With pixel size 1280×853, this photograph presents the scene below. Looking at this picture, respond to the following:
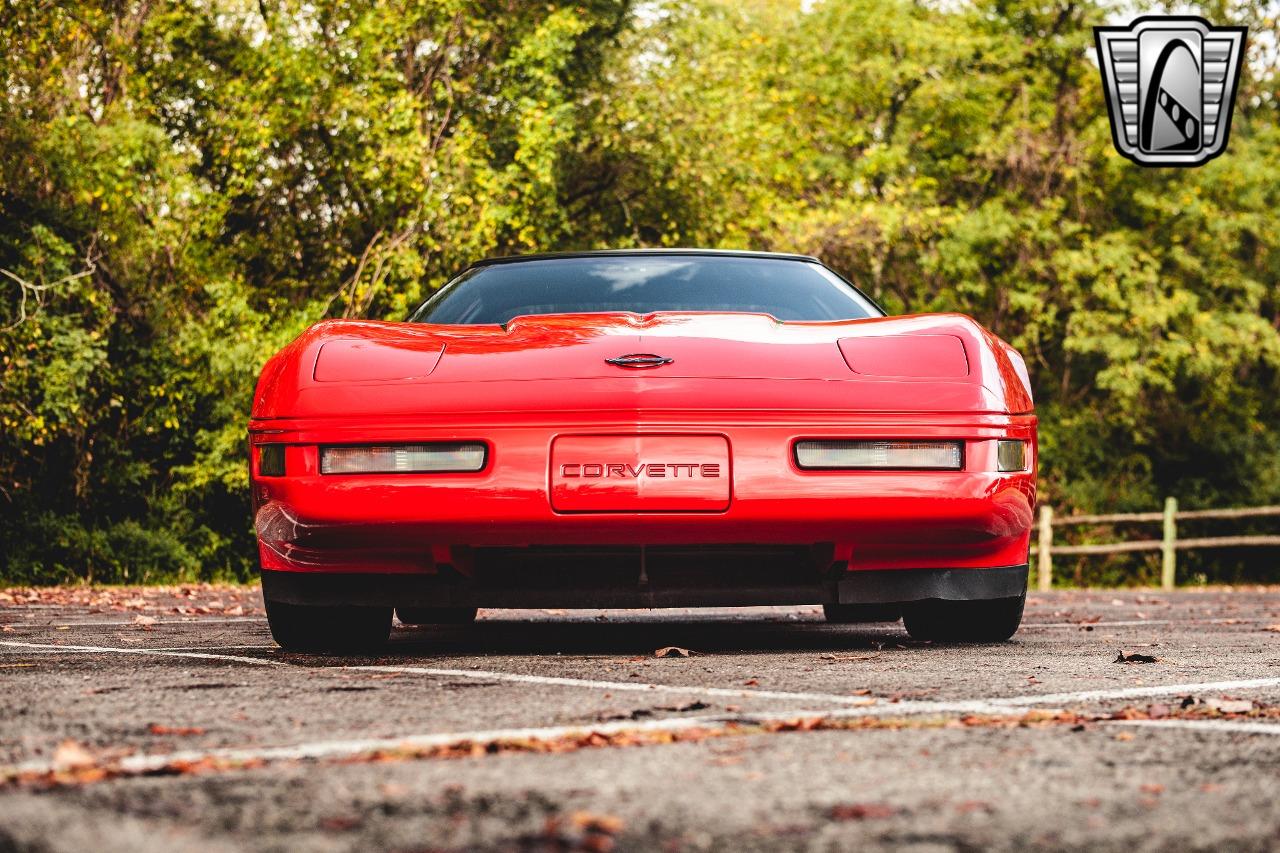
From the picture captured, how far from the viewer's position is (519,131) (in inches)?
764

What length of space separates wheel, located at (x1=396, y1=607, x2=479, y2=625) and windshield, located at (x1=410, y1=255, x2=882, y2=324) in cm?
153

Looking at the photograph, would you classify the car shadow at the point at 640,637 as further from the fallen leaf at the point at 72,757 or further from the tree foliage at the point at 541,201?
the tree foliage at the point at 541,201

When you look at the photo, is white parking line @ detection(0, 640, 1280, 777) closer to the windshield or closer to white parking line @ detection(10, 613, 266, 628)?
the windshield

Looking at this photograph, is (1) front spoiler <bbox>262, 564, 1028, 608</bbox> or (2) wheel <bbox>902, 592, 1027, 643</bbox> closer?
(1) front spoiler <bbox>262, 564, 1028, 608</bbox>

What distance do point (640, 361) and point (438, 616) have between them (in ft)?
8.53

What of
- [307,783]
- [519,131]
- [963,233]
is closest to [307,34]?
[519,131]

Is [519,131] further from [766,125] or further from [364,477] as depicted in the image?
[364,477]

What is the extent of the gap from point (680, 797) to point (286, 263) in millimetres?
19898

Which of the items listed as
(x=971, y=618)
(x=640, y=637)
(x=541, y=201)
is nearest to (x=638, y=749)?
(x=971, y=618)

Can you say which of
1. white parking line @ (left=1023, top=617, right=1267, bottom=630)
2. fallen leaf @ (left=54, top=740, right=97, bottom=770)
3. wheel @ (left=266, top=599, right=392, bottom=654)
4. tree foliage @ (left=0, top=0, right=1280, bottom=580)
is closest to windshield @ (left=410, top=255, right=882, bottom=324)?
wheel @ (left=266, top=599, right=392, bottom=654)

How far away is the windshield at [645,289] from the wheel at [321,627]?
1065 millimetres

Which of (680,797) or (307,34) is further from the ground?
(307,34)

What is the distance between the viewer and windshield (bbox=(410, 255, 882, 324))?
558cm

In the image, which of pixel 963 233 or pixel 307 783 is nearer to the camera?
pixel 307 783
